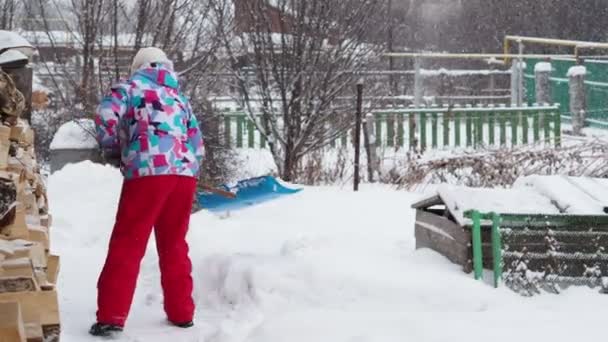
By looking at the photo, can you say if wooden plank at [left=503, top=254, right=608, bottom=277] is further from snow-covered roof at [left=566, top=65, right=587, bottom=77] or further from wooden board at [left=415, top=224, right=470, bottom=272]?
snow-covered roof at [left=566, top=65, right=587, bottom=77]

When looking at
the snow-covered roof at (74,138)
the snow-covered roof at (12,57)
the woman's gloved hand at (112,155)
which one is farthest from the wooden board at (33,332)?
the snow-covered roof at (74,138)

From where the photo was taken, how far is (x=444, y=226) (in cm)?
589

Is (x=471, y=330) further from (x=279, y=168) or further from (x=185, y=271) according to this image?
(x=279, y=168)

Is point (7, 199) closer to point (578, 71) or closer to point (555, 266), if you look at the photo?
point (555, 266)

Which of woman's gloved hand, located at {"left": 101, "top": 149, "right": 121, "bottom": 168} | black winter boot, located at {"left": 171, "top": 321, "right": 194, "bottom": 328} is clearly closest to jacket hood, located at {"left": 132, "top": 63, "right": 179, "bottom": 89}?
woman's gloved hand, located at {"left": 101, "top": 149, "right": 121, "bottom": 168}

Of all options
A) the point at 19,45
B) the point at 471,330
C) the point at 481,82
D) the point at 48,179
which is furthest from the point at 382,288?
the point at 481,82

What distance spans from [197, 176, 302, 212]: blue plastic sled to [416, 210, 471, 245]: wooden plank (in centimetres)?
151

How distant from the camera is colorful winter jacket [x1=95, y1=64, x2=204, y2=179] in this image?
5.18 metres

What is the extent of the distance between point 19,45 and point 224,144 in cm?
604

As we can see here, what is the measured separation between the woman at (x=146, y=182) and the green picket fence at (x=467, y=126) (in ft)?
35.1

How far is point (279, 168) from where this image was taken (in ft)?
38.7

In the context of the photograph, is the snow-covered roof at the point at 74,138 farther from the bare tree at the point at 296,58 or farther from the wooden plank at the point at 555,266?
the wooden plank at the point at 555,266

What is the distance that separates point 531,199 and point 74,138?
16.7 ft

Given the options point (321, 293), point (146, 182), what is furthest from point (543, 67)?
point (146, 182)
